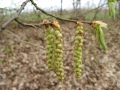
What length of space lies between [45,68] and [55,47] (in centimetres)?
369

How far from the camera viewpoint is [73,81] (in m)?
4.27

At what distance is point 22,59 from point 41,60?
15.7 inches

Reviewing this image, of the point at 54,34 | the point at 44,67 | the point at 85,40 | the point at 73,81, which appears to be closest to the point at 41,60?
the point at 44,67

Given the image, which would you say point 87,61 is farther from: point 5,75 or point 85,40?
point 5,75

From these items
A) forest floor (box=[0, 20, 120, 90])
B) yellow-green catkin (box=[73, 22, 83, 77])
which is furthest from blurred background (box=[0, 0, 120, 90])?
yellow-green catkin (box=[73, 22, 83, 77])

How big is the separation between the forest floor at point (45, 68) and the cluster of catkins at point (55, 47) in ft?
8.53

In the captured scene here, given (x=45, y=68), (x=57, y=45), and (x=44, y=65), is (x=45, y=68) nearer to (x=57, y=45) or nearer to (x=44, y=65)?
(x=44, y=65)

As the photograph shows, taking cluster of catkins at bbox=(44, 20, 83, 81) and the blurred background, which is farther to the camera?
the blurred background

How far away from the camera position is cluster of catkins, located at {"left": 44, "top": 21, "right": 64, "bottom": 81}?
0.85 m

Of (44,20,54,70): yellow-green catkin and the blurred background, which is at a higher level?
(44,20,54,70): yellow-green catkin

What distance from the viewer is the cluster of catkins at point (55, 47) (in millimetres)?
846

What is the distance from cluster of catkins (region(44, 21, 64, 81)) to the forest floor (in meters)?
2.60

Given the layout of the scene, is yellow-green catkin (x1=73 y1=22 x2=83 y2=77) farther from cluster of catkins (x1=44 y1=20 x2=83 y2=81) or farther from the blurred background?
the blurred background

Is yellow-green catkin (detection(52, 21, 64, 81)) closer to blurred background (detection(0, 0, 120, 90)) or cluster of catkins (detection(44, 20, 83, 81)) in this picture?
cluster of catkins (detection(44, 20, 83, 81))
